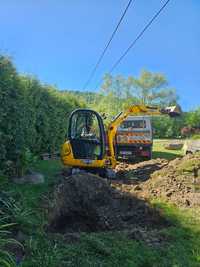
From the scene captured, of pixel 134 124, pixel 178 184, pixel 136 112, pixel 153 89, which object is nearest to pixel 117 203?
pixel 178 184

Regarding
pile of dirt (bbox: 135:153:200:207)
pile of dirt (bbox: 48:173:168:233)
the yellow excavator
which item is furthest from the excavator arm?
pile of dirt (bbox: 48:173:168:233)

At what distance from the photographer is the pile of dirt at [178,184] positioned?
649 cm

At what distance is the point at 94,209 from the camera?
617 cm

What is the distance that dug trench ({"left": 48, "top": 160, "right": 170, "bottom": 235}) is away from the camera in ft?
17.5

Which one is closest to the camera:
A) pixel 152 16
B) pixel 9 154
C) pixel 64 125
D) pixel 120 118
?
pixel 9 154

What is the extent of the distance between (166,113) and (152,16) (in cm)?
420

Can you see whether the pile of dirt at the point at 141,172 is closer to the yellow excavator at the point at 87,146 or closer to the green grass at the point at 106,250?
the yellow excavator at the point at 87,146

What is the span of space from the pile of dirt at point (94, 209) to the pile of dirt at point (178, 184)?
694mm

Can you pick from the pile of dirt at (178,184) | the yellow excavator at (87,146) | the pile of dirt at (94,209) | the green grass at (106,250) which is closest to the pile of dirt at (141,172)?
the yellow excavator at (87,146)

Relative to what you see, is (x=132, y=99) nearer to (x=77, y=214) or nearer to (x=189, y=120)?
(x=189, y=120)

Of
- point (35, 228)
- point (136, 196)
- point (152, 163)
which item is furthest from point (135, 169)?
point (35, 228)

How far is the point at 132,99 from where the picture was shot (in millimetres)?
39250

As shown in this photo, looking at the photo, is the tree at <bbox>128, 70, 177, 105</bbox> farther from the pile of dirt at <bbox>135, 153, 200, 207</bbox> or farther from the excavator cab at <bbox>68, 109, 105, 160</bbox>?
the pile of dirt at <bbox>135, 153, 200, 207</bbox>

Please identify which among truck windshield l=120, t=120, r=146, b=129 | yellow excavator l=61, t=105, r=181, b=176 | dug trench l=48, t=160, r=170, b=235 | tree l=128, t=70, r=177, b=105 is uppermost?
tree l=128, t=70, r=177, b=105
